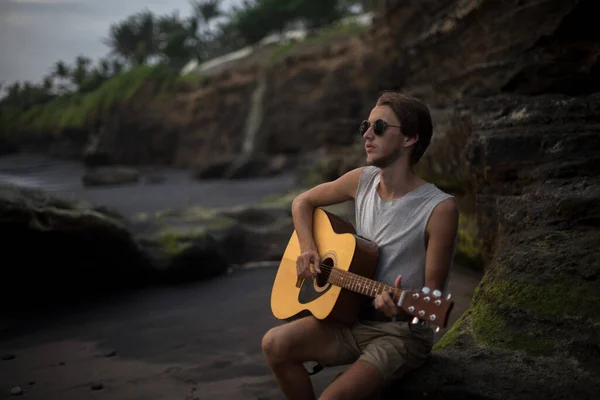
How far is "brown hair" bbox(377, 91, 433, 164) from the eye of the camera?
7.75ft

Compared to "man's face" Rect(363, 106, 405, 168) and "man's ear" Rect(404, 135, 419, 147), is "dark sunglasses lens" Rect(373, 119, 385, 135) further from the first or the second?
"man's ear" Rect(404, 135, 419, 147)

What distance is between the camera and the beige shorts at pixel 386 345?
2.27 meters

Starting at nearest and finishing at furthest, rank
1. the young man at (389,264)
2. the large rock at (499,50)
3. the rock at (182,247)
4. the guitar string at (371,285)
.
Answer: the guitar string at (371,285) → the young man at (389,264) → the large rock at (499,50) → the rock at (182,247)

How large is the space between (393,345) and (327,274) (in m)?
0.40

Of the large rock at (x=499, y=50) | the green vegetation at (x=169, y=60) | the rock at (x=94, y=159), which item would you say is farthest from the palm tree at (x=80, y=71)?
the large rock at (x=499, y=50)

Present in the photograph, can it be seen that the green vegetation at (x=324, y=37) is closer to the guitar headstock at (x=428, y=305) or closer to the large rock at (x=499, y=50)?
the large rock at (x=499, y=50)

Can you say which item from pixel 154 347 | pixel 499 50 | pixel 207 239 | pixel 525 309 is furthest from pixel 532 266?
pixel 499 50

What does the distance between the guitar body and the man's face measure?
350mm

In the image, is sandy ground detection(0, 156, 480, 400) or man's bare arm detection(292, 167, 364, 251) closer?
man's bare arm detection(292, 167, 364, 251)

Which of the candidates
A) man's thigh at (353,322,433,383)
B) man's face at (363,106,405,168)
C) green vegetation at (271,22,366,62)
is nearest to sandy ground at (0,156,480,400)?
man's thigh at (353,322,433,383)

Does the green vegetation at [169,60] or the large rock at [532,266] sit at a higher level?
the green vegetation at [169,60]

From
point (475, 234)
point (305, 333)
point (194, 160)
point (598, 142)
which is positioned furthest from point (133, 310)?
point (194, 160)

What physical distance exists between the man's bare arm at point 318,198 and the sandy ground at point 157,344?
131 centimetres

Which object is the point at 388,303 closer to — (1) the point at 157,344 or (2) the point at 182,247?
(1) the point at 157,344
